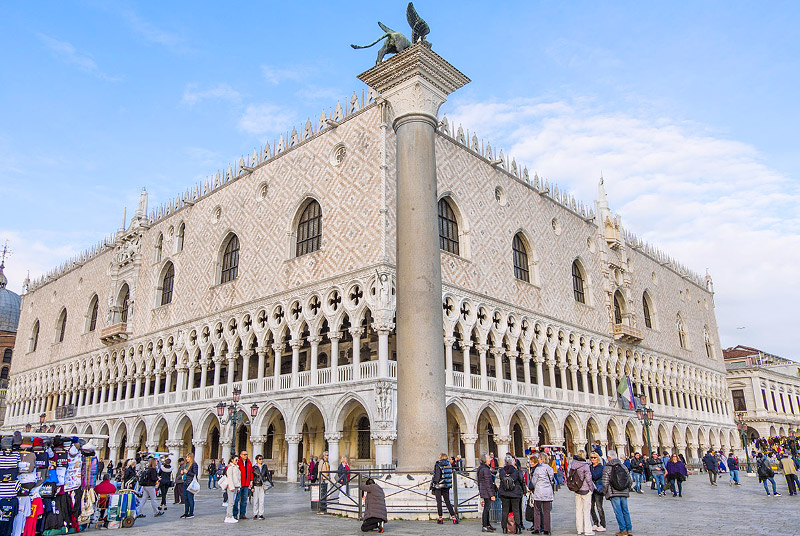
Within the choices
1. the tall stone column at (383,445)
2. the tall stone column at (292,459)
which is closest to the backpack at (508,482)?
the tall stone column at (383,445)

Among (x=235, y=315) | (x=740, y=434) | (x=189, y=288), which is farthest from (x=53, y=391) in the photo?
(x=740, y=434)

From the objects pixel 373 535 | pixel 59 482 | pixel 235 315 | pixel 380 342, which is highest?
pixel 235 315

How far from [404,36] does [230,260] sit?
1635cm

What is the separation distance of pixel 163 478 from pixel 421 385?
6.19 m

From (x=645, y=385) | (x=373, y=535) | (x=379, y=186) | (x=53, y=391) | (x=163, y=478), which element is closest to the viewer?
(x=373, y=535)

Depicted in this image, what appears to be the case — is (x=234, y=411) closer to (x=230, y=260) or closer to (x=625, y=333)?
(x=230, y=260)

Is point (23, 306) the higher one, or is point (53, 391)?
point (23, 306)

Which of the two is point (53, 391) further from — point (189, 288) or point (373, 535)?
point (373, 535)

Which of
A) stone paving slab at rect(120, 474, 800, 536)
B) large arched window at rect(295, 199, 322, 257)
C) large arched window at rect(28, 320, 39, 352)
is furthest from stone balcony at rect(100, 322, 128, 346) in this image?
stone paving slab at rect(120, 474, 800, 536)

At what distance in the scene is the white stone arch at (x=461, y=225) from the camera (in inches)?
885

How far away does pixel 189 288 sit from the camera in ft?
88.2

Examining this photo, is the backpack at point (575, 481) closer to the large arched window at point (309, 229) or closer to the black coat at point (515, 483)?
the black coat at point (515, 483)

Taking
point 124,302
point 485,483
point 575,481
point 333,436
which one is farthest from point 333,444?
point 124,302

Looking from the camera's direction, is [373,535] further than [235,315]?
No
